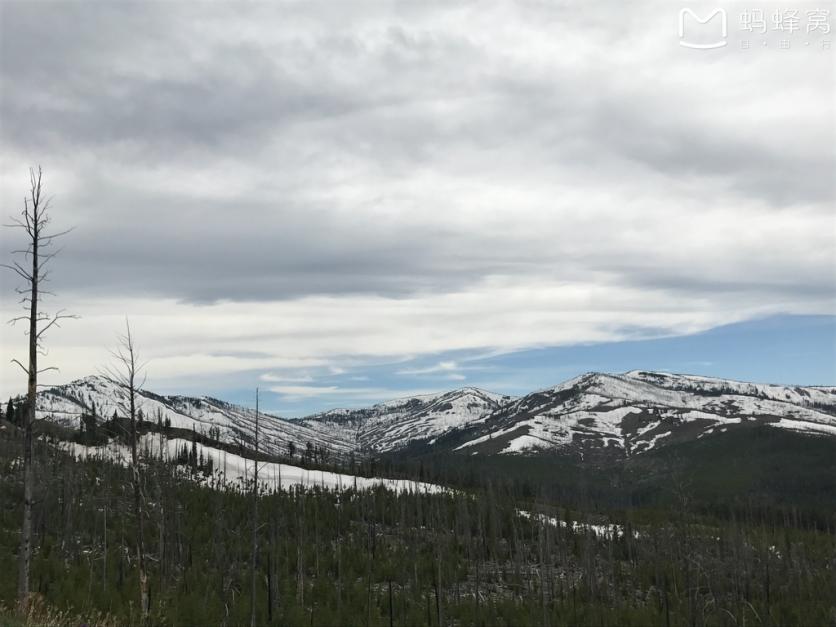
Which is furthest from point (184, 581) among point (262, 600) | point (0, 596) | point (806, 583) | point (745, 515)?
point (745, 515)

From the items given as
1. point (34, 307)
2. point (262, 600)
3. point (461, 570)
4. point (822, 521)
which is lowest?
point (822, 521)

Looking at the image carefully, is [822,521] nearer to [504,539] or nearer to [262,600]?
[504,539]

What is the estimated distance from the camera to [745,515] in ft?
584

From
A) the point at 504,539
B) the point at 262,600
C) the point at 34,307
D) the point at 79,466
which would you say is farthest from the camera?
the point at 504,539

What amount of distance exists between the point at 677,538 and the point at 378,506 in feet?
173

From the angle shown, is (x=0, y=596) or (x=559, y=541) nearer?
(x=0, y=596)

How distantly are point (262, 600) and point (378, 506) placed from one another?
62733 mm

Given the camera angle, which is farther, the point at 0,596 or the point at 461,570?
the point at 461,570

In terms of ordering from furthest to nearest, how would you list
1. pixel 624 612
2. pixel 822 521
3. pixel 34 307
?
pixel 822 521 < pixel 624 612 < pixel 34 307

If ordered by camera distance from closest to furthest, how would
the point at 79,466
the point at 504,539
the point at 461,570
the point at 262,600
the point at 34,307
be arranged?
the point at 34,307 < the point at 262,600 < the point at 461,570 < the point at 79,466 < the point at 504,539

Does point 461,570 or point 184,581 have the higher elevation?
point 184,581

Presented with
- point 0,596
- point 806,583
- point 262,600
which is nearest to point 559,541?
point 806,583

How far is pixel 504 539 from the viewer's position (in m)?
109

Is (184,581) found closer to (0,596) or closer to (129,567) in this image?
(129,567)
